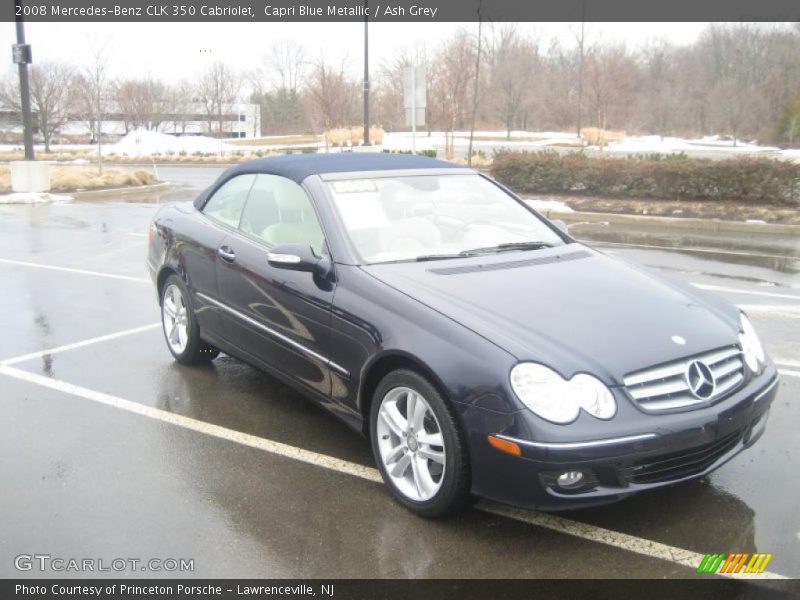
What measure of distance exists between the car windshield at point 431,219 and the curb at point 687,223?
310 inches

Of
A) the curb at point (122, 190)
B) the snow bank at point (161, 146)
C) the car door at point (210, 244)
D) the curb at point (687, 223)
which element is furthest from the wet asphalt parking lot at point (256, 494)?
the snow bank at point (161, 146)

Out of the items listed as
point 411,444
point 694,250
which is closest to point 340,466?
point 411,444

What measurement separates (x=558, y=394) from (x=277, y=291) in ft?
6.28

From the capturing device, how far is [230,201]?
530 cm

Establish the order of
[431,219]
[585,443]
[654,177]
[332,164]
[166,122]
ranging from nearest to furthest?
1. [585,443]
2. [431,219]
3. [332,164]
4. [654,177]
5. [166,122]

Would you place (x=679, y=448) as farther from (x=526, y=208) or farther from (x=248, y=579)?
(x=526, y=208)

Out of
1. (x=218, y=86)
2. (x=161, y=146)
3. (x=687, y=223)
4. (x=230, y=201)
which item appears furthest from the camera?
(x=218, y=86)

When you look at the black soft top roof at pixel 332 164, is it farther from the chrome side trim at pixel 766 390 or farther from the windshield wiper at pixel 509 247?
the chrome side trim at pixel 766 390

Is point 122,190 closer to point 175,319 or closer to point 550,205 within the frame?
point 550,205

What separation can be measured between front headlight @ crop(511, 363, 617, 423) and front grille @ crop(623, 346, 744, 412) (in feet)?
0.44

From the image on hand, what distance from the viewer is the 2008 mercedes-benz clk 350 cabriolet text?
3.04m

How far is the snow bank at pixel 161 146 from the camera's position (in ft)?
148

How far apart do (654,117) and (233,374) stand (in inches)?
2311

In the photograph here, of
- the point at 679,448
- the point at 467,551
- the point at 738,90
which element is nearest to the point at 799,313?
the point at 679,448
